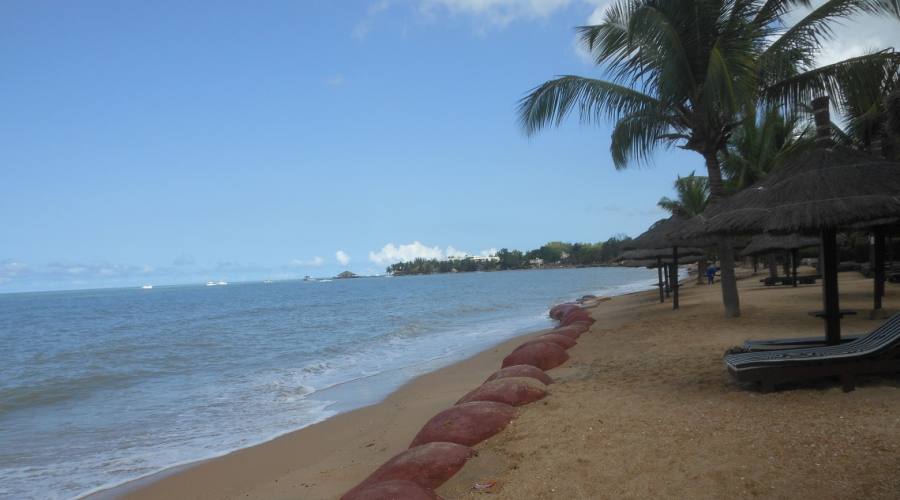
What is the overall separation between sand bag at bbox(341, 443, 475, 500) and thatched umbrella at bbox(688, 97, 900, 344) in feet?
11.5

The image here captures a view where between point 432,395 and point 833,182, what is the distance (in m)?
5.69

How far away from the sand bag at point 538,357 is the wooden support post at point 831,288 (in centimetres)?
353

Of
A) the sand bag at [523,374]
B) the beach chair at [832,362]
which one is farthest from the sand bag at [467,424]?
the beach chair at [832,362]

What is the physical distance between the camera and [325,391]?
36.3 ft

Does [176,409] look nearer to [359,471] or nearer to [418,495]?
[359,471]

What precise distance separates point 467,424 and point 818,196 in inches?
151

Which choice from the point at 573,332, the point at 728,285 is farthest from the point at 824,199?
the point at 573,332

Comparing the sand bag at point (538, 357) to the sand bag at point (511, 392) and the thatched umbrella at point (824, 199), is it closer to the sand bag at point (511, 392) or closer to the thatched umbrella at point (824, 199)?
the sand bag at point (511, 392)

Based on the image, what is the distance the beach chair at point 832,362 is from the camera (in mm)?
5070

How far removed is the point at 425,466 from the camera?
14.7ft

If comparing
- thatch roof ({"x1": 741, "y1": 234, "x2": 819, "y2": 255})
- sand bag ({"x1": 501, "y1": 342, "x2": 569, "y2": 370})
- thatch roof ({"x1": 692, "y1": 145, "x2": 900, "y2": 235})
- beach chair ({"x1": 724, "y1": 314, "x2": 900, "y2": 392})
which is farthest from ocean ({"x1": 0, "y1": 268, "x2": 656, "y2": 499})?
thatch roof ({"x1": 741, "y1": 234, "x2": 819, "y2": 255})

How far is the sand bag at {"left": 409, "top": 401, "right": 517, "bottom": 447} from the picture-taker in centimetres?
515

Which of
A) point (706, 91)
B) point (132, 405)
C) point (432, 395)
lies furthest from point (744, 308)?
point (132, 405)

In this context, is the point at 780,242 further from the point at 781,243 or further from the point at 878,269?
the point at 878,269
